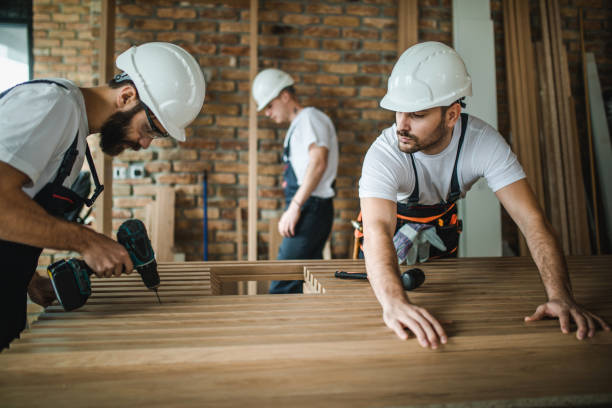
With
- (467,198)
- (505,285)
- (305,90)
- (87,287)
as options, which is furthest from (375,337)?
(305,90)

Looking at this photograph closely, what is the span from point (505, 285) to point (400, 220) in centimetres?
59

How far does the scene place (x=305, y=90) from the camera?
12.6ft

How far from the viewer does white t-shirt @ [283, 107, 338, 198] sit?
10.4ft

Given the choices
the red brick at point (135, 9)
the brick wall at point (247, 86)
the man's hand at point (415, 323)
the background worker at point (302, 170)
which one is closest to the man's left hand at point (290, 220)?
the background worker at point (302, 170)

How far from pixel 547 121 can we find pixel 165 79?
3594mm

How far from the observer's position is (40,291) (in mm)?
1683

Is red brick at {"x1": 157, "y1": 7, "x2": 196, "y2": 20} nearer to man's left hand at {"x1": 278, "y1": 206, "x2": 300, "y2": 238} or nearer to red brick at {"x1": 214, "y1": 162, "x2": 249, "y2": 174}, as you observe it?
red brick at {"x1": 214, "y1": 162, "x2": 249, "y2": 174}

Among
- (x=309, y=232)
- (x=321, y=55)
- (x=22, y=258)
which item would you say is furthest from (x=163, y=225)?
(x=22, y=258)

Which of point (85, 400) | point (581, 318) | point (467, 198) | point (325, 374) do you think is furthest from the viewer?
point (467, 198)

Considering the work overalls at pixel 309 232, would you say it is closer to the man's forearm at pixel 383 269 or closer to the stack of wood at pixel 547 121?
the man's forearm at pixel 383 269

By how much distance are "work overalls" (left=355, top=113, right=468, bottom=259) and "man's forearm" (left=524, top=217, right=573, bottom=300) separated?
1.41ft

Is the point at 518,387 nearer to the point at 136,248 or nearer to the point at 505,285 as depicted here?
the point at 505,285

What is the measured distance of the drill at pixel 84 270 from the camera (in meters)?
1.31

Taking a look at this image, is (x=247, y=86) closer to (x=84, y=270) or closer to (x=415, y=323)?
(x=84, y=270)
